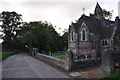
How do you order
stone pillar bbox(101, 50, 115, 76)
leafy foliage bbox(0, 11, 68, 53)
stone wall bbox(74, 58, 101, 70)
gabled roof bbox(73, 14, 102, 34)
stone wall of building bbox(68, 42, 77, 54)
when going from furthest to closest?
leafy foliage bbox(0, 11, 68, 53) < stone wall of building bbox(68, 42, 77, 54) < gabled roof bbox(73, 14, 102, 34) < stone wall bbox(74, 58, 101, 70) < stone pillar bbox(101, 50, 115, 76)

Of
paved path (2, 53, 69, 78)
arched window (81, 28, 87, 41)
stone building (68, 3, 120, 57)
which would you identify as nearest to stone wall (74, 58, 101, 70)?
paved path (2, 53, 69, 78)

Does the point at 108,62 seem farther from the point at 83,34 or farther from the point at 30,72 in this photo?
the point at 83,34

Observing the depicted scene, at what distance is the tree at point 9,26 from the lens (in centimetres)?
5178

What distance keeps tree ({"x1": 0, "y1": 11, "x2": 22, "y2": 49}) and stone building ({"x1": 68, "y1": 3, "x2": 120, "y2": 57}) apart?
3809 centimetres

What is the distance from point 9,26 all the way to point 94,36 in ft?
152

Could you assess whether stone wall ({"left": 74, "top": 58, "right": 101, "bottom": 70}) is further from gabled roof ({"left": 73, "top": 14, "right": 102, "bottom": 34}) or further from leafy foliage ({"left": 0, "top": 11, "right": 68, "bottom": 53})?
leafy foliage ({"left": 0, "top": 11, "right": 68, "bottom": 53})

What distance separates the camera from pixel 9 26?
5381cm

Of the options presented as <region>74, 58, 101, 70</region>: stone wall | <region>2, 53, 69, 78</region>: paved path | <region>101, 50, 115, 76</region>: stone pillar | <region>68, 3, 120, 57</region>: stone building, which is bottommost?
<region>2, 53, 69, 78</region>: paved path

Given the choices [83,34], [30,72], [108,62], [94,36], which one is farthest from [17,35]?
[108,62]

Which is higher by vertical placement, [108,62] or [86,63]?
[108,62]

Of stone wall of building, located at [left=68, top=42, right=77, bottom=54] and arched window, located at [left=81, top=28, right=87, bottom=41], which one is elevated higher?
arched window, located at [left=81, top=28, right=87, bottom=41]

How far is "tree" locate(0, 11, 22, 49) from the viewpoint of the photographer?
5178cm

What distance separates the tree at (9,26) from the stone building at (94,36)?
3809 cm

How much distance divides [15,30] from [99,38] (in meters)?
45.4
